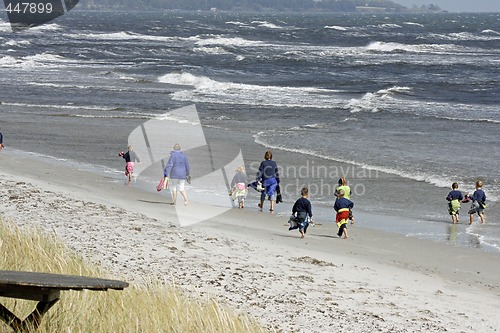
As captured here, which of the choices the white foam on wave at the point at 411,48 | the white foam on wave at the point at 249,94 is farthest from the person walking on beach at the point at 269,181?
the white foam on wave at the point at 411,48

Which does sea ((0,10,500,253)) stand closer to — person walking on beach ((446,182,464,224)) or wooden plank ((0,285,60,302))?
person walking on beach ((446,182,464,224))

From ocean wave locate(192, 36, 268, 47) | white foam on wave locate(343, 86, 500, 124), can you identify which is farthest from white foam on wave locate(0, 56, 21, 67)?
ocean wave locate(192, 36, 268, 47)

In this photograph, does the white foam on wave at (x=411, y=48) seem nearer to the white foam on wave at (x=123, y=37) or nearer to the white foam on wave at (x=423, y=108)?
the white foam on wave at (x=123, y=37)

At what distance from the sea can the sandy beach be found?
49.8 inches

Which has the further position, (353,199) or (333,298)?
(353,199)

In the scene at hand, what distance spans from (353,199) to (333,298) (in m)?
7.33

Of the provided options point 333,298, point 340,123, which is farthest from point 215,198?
point 340,123

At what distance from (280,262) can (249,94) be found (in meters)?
27.5

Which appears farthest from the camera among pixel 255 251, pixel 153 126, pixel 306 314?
pixel 153 126

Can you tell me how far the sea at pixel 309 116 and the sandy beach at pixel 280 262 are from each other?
127 cm

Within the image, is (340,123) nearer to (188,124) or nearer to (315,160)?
(188,124)

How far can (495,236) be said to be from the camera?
1429cm

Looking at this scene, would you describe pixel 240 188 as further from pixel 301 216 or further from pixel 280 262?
pixel 280 262

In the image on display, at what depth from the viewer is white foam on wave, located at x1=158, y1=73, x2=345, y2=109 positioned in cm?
3525
